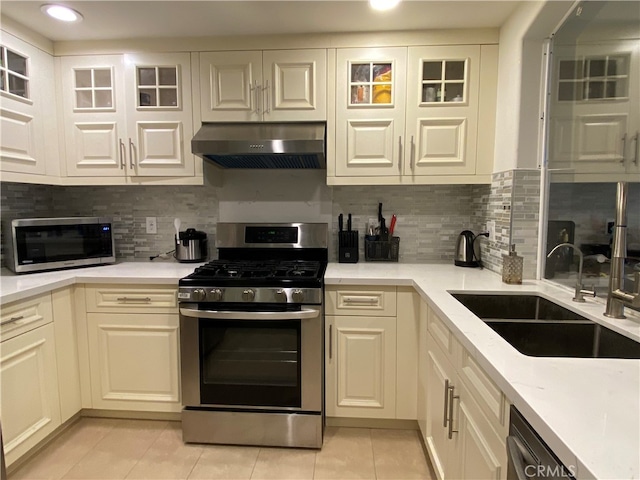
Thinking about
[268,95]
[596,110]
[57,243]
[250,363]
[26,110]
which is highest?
[268,95]

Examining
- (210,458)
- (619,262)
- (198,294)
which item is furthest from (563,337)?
(210,458)

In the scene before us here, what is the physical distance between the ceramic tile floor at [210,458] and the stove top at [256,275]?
33.4 inches

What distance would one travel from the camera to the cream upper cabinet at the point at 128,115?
2.08 metres

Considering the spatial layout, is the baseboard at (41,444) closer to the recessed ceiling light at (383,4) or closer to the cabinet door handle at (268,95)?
the cabinet door handle at (268,95)

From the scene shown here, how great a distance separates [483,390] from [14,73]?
2.60 m

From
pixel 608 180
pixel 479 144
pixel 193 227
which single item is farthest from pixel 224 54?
pixel 608 180

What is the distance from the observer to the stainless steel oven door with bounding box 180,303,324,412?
5.91 feet

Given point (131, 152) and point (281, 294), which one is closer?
point (281, 294)

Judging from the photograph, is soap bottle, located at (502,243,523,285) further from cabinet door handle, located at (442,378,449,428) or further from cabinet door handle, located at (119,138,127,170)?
cabinet door handle, located at (119,138,127,170)

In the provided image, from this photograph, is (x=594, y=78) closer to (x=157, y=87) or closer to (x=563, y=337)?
(x=563, y=337)

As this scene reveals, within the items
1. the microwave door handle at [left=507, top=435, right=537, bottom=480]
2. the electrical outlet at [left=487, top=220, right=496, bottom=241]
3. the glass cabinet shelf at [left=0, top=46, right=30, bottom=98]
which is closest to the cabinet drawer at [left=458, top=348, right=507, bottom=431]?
the microwave door handle at [left=507, top=435, right=537, bottom=480]

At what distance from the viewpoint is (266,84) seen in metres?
2.04

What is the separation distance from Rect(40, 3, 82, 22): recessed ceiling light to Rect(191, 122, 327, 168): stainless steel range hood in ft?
2.54
